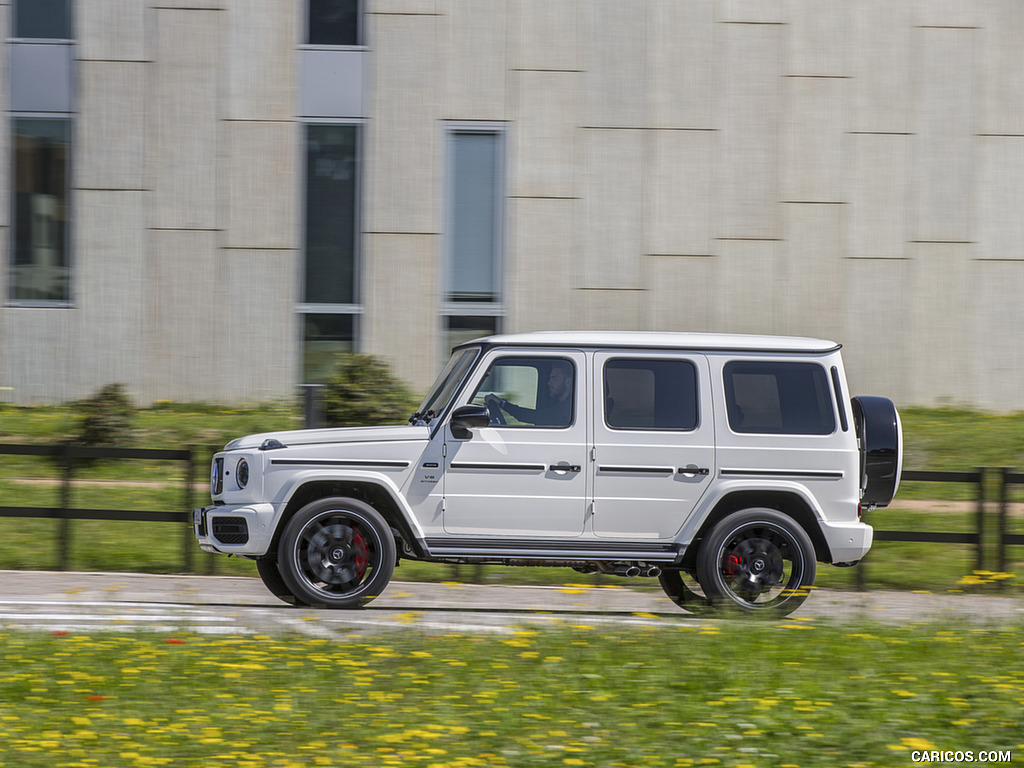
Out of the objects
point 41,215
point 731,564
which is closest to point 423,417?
point 731,564

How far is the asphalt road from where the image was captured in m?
7.55

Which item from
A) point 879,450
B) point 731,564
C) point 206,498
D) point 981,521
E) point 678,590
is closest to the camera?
point 731,564

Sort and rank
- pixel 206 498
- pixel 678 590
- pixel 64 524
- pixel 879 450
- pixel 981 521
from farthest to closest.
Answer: pixel 206 498, pixel 64 524, pixel 981 521, pixel 678 590, pixel 879 450

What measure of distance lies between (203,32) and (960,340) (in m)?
13.0

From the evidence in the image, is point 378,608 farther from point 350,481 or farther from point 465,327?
point 465,327

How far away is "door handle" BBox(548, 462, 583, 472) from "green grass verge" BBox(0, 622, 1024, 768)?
148 cm

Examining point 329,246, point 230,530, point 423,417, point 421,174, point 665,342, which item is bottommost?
point 230,530

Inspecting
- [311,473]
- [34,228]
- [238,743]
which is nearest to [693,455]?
[311,473]

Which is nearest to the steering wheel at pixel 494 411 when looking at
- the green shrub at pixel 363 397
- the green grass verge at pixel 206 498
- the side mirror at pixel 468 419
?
the side mirror at pixel 468 419

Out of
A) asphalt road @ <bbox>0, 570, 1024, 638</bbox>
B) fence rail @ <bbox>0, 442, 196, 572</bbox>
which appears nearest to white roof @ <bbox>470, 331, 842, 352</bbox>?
asphalt road @ <bbox>0, 570, 1024, 638</bbox>

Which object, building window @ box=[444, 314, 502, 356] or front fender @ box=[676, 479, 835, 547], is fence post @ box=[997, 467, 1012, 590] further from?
building window @ box=[444, 314, 502, 356]

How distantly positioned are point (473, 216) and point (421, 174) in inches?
41.3

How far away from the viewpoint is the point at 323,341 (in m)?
19.1

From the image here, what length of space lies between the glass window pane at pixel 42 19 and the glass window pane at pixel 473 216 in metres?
6.43
